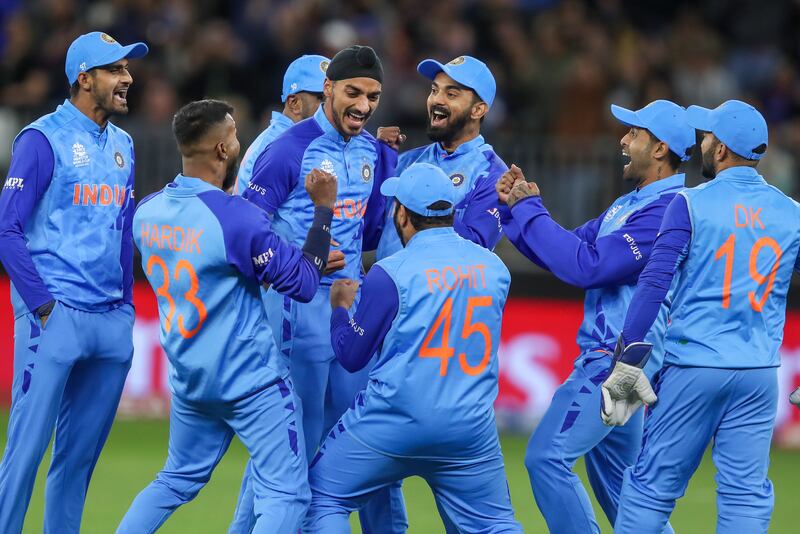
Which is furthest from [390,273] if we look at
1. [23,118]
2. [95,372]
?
[23,118]

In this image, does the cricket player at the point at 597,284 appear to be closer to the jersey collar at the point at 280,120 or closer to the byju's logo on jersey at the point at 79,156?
the jersey collar at the point at 280,120

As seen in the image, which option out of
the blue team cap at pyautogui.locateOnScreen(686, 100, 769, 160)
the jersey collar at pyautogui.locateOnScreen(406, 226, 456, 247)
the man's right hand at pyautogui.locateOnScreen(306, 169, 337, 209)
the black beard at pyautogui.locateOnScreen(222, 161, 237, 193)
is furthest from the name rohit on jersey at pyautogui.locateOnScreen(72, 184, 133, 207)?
the blue team cap at pyautogui.locateOnScreen(686, 100, 769, 160)

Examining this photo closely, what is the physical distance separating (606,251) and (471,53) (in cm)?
827

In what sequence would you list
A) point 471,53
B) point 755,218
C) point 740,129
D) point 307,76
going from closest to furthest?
point 755,218 < point 740,129 < point 307,76 < point 471,53

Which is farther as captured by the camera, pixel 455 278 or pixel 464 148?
pixel 464 148

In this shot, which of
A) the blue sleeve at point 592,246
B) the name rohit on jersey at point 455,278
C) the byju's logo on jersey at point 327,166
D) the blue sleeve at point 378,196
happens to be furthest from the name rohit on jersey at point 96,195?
the blue sleeve at point 592,246

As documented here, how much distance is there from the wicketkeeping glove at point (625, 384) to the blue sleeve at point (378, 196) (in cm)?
175

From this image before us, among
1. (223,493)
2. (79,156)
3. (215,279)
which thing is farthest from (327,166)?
(223,493)

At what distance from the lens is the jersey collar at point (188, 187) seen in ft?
20.7

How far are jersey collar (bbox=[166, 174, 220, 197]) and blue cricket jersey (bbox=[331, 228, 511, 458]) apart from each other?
91cm

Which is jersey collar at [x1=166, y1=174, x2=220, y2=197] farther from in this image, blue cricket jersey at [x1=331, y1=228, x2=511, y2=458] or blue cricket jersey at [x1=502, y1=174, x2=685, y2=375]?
blue cricket jersey at [x1=502, y1=174, x2=685, y2=375]

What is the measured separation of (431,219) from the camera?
632 centimetres

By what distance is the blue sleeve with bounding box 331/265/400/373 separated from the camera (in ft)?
20.2

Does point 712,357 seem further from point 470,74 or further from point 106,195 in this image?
point 106,195
